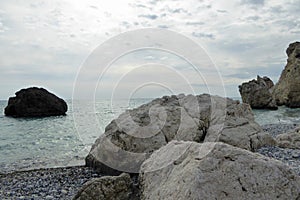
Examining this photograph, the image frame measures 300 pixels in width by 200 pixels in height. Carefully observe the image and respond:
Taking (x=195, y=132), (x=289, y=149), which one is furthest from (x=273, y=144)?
(x=195, y=132)

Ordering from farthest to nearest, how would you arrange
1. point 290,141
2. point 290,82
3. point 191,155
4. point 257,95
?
1. point 290,82
2. point 257,95
3. point 290,141
4. point 191,155

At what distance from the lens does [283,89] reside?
64.7 m

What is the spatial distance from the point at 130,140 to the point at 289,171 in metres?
5.25

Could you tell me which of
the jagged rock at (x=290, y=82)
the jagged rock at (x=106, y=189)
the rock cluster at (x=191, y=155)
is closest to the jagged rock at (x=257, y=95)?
the jagged rock at (x=290, y=82)

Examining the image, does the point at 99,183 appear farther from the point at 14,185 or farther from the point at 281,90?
the point at 281,90

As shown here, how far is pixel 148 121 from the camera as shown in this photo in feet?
32.1

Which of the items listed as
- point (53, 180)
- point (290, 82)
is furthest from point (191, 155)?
point (290, 82)

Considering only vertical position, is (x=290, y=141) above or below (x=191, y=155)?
below

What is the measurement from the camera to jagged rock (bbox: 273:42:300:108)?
5984 centimetres

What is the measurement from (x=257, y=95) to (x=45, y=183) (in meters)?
54.1

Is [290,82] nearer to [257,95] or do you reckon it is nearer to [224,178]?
Result: [257,95]

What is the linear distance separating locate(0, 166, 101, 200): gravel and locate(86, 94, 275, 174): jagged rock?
0.75 m

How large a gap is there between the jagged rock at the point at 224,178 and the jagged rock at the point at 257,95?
2169 inches

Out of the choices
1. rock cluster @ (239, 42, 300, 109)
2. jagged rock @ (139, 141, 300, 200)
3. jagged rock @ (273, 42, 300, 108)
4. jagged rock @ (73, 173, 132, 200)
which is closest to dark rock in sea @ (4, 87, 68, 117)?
rock cluster @ (239, 42, 300, 109)
